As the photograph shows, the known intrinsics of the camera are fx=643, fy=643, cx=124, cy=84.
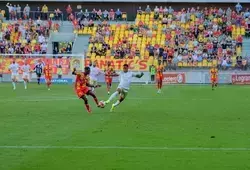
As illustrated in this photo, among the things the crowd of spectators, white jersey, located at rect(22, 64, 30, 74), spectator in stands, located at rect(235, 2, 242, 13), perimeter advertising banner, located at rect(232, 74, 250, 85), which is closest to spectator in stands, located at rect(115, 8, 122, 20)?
the crowd of spectators

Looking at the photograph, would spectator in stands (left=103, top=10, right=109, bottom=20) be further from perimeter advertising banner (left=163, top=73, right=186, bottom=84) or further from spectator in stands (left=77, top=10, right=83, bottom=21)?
perimeter advertising banner (left=163, top=73, right=186, bottom=84)

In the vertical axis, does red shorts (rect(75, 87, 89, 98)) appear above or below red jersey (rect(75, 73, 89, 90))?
below

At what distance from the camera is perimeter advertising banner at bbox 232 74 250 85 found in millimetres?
52094

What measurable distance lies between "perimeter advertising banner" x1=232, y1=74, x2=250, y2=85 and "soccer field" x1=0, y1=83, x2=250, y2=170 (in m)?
25.3

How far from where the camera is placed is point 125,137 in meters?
16.6

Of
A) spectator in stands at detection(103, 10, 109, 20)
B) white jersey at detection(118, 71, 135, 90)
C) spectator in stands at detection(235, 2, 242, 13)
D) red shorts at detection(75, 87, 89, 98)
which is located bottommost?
red shorts at detection(75, 87, 89, 98)

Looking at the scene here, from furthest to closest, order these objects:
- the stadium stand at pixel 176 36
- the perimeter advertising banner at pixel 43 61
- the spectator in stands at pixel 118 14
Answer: the spectator in stands at pixel 118 14 < the stadium stand at pixel 176 36 < the perimeter advertising banner at pixel 43 61

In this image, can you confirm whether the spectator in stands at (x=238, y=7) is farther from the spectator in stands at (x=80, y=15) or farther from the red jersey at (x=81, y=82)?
the red jersey at (x=81, y=82)

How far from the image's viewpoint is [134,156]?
44.7ft

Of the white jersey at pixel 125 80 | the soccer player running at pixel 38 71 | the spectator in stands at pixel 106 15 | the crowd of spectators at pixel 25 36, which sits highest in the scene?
the spectator in stands at pixel 106 15

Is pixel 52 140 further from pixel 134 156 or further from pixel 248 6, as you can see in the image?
pixel 248 6

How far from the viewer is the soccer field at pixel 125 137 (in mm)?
12789

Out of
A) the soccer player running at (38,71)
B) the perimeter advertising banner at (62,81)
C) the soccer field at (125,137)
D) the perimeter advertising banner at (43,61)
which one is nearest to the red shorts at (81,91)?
the soccer field at (125,137)

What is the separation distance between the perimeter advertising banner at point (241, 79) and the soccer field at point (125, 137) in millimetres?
25267
